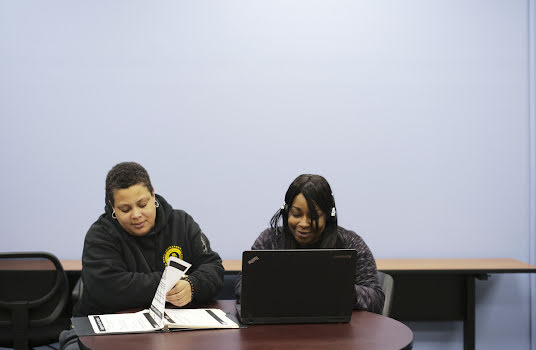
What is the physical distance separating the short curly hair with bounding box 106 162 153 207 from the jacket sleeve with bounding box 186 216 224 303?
1.03 ft

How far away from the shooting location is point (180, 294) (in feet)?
6.41

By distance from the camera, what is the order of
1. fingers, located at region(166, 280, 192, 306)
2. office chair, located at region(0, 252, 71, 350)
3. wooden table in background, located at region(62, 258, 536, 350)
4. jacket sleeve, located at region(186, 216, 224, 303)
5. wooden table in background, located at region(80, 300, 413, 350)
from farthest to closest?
wooden table in background, located at region(62, 258, 536, 350), office chair, located at region(0, 252, 71, 350), jacket sleeve, located at region(186, 216, 224, 303), fingers, located at region(166, 280, 192, 306), wooden table in background, located at region(80, 300, 413, 350)

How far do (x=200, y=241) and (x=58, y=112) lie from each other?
61.2 inches

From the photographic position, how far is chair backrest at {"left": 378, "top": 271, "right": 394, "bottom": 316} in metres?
2.16

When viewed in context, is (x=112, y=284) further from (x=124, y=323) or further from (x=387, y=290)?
(x=387, y=290)

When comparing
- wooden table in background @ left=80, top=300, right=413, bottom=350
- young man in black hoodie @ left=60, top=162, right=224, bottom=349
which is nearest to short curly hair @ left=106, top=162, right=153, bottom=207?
young man in black hoodie @ left=60, top=162, right=224, bottom=349

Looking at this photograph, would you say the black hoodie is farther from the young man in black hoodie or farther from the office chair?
the office chair

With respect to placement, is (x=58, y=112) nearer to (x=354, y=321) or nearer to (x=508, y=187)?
(x=354, y=321)

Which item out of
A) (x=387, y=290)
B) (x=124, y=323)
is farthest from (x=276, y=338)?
(x=387, y=290)

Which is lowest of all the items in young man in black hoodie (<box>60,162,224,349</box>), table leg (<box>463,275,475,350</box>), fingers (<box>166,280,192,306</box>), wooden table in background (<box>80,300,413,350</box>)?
table leg (<box>463,275,475,350</box>)

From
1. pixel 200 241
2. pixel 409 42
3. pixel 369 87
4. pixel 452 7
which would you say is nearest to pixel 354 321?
pixel 200 241

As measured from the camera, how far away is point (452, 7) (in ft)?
11.6

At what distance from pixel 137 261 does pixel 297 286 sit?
792 millimetres

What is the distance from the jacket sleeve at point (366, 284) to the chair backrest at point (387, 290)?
6 cm
